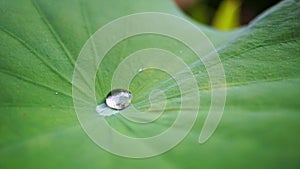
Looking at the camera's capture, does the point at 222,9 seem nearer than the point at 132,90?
No

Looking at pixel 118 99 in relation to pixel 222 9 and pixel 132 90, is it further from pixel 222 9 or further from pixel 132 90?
pixel 222 9

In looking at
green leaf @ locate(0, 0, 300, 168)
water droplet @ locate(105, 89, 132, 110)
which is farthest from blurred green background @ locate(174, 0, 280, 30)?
water droplet @ locate(105, 89, 132, 110)

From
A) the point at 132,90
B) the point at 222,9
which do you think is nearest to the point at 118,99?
the point at 132,90

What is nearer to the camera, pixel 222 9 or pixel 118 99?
pixel 118 99

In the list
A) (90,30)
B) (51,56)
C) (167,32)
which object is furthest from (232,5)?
(51,56)

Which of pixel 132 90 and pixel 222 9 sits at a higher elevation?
pixel 132 90
